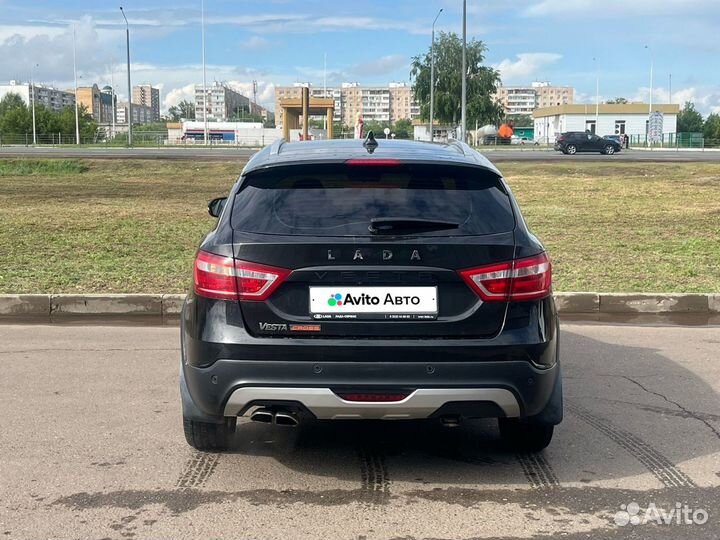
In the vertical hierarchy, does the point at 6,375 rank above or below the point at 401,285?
below

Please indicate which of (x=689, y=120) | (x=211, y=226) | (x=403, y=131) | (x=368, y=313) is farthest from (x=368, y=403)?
(x=689, y=120)

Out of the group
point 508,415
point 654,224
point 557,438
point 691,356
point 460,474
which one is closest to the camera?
point 508,415

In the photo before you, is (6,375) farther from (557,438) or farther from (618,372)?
(618,372)

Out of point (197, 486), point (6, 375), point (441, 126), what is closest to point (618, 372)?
point (197, 486)

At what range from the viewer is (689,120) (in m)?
125

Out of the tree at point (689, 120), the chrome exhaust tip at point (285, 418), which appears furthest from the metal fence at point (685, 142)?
the chrome exhaust tip at point (285, 418)

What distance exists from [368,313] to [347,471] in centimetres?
101

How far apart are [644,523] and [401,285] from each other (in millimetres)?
1513

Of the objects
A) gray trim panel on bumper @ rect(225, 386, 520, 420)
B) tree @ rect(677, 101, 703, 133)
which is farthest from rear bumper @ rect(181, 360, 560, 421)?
tree @ rect(677, 101, 703, 133)

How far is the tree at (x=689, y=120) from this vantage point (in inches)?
4678

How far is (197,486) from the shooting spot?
4445 mm

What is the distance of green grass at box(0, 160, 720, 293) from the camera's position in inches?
428

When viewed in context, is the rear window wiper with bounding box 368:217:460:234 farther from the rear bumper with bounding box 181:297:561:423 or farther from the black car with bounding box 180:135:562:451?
the rear bumper with bounding box 181:297:561:423

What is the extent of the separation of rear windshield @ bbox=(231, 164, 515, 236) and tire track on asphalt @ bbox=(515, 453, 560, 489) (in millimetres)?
1296
